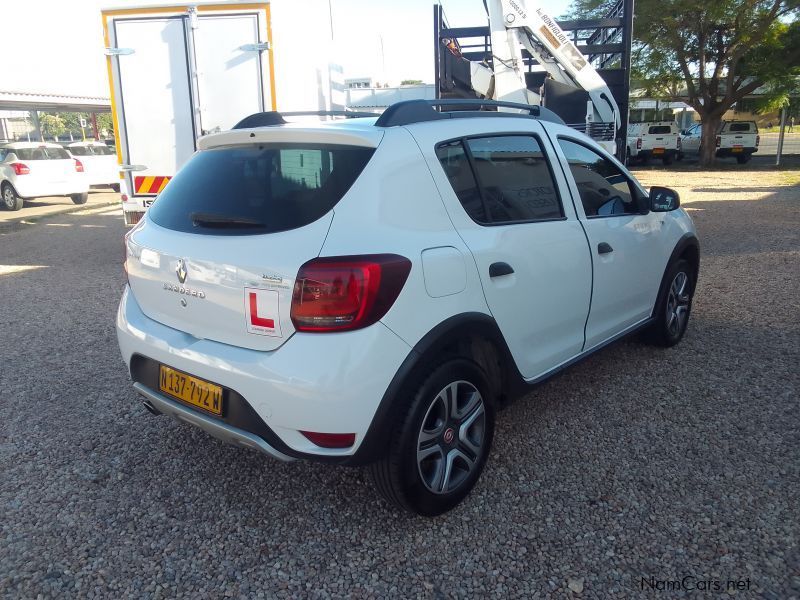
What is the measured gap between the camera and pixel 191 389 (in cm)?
263

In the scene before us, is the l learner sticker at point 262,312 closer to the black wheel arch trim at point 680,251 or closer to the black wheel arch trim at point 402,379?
the black wheel arch trim at point 402,379

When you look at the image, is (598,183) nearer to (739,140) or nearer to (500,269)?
(500,269)

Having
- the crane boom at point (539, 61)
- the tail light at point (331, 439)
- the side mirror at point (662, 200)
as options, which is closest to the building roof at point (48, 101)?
the crane boom at point (539, 61)

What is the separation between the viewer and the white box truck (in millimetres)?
6879

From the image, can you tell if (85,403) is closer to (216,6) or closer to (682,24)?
(216,6)

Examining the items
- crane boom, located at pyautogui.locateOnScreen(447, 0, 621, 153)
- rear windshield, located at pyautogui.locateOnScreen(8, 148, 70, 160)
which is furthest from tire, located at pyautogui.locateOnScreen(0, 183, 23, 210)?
crane boom, located at pyautogui.locateOnScreen(447, 0, 621, 153)

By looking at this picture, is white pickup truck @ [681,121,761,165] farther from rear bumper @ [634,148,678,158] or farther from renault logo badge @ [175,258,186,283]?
renault logo badge @ [175,258,186,283]

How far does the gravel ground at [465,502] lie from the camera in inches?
95.1

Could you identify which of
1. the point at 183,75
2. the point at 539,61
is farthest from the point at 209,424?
the point at 539,61

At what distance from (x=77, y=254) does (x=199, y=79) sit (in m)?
4.12

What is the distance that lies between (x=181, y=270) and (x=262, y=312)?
0.52 meters

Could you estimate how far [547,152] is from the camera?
11.2ft

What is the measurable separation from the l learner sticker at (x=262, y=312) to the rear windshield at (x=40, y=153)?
53.5ft

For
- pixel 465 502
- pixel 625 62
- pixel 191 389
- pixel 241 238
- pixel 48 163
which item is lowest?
pixel 465 502
